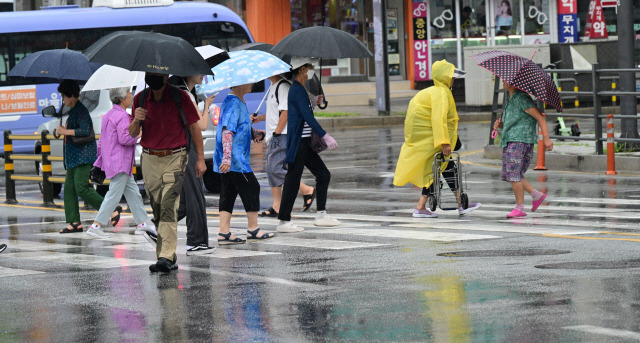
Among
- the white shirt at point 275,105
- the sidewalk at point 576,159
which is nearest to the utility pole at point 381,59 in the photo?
the sidewalk at point 576,159

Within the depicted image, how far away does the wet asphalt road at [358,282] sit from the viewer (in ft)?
22.3

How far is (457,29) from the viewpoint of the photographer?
39.5 metres

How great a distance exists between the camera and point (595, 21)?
3866 cm

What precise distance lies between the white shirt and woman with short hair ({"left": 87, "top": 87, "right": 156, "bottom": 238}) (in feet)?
6.62

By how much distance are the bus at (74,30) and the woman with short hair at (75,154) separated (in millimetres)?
11506

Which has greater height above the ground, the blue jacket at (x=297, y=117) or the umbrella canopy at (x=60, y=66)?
the umbrella canopy at (x=60, y=66)

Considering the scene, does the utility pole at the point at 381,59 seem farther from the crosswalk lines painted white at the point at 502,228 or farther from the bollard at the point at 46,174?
the crosswalk lines painted white at the point at 502,228

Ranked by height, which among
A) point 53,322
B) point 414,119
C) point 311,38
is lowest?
point 53,322

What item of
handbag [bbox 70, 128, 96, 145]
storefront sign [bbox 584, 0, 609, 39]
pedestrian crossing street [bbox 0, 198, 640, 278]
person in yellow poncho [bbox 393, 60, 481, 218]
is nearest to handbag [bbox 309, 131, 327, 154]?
pedestrian crossing street [bbox 0, 198, 640, 278]

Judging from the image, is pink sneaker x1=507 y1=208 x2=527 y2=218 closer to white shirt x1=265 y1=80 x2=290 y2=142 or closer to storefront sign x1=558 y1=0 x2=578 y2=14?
white shirt x1=265 y1=80 x2=290 y2=142

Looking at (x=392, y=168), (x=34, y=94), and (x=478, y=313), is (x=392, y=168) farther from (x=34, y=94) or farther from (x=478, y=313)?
(x=478, y=313)

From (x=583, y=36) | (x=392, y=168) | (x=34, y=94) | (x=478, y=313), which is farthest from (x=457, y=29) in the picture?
(x=478, y=313)

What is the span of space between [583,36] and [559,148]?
21582 mm

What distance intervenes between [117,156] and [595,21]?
29.1m
